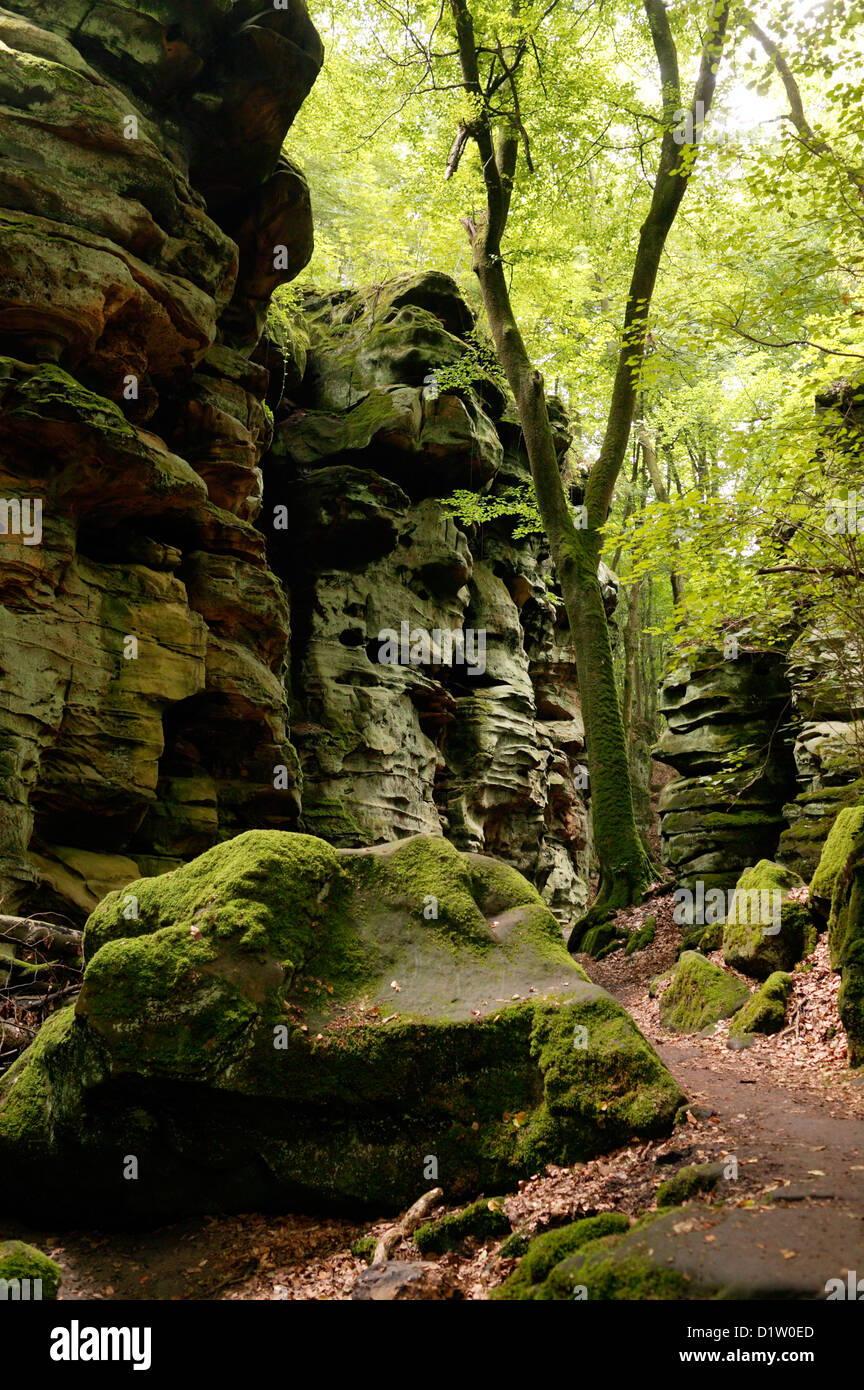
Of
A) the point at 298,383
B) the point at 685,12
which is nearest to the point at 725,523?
the point at 685,12

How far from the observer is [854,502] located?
913cm

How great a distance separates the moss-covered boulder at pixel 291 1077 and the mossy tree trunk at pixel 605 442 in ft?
29.8

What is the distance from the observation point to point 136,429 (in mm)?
12273

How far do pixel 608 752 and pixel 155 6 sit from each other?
14461 millimetres

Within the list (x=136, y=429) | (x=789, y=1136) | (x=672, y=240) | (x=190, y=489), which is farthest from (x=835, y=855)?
(x=672, y=240)

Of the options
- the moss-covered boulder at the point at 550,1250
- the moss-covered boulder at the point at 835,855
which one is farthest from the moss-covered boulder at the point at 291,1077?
the moss-covered boulder at the point at 835,855

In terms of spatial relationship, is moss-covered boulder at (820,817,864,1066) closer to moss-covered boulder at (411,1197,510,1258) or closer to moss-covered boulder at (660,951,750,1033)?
moss-covered boulder at (660,951,750,1033)

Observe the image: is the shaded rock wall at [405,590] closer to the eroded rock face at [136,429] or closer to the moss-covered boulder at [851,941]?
the eroded rock face at [136,429]

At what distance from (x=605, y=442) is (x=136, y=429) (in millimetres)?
8848

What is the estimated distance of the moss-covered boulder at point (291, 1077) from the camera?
508 centimetres

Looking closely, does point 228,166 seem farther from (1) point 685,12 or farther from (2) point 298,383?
(1) point 685,12

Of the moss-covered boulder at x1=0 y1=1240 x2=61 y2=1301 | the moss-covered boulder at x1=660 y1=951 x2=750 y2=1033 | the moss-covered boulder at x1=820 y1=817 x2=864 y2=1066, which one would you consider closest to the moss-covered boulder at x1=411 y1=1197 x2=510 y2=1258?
the moss-covered boulder at x1=0 y1=1240 x2=61 y2=1301

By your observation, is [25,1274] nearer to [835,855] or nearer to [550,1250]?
[550,1250]

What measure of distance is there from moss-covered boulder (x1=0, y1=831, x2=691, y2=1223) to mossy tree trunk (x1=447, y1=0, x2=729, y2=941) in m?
9.08
